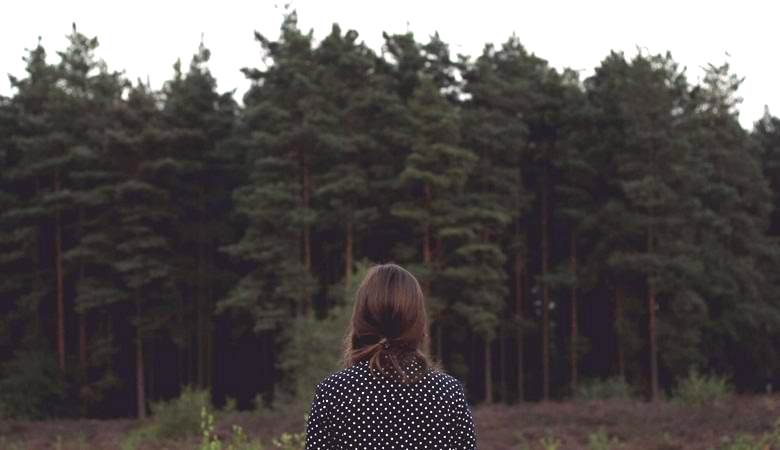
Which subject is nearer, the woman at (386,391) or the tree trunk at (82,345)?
the woman at (386,391)

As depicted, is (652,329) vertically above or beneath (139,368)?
above

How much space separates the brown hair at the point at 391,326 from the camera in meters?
3.48

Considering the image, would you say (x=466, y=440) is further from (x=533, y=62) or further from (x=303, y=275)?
(x=533, y=62)

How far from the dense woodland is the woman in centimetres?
3546

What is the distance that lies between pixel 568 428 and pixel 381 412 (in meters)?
15.4

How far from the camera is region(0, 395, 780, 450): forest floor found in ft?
52.8

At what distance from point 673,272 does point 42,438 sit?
2586 cm

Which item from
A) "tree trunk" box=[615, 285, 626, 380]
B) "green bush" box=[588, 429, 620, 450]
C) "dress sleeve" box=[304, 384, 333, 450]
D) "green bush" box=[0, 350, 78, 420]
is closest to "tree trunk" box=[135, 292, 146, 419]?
"green bush" box=[0, 350, 78, 420]

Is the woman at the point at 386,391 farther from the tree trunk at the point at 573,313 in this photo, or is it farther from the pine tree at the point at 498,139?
the tree trunk at the point at 573,313

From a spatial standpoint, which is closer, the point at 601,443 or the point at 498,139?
the point at 601,443

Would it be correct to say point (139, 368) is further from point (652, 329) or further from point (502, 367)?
point (652, 329)

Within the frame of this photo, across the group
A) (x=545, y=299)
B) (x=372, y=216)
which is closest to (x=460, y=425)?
(x=372, y=216)

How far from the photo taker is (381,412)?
11.8 feet

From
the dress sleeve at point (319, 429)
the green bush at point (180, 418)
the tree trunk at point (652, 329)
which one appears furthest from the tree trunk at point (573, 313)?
the dress sleeve at point (319, 429)
